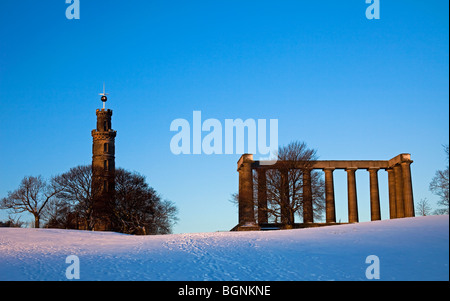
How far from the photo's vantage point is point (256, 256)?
75.1 feet

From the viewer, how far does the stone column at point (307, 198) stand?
6869cm

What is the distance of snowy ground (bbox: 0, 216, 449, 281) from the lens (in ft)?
64.4

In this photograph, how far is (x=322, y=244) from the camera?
24.6 metres

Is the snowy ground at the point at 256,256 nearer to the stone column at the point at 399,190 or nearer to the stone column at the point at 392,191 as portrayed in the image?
the stone column at the point at 399,190

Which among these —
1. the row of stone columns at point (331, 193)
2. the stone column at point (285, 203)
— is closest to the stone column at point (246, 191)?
the row of stone columns at point (331, 193)

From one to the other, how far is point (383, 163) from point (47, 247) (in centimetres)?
6543

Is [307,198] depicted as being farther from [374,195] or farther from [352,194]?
[374,195]

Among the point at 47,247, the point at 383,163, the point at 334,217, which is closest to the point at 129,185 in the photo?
the point at 334,217

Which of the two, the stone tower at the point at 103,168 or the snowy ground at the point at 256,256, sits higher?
the stone tower at the point at 103,168

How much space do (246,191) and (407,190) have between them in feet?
78.8

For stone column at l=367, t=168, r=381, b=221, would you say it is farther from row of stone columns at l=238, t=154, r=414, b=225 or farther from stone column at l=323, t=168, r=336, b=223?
stone column at l=323, t=168, r=336, b=223
